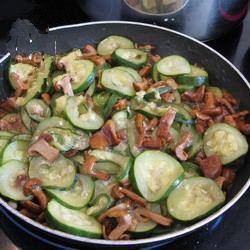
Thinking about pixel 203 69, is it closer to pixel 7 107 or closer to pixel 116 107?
pixel 116 107

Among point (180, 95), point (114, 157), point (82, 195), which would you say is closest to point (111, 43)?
point (180, 95)

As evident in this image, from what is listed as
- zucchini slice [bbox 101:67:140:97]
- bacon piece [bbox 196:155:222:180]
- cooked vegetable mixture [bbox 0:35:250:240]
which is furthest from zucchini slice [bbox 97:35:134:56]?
bacon piece [bbox 196:155:222:180]

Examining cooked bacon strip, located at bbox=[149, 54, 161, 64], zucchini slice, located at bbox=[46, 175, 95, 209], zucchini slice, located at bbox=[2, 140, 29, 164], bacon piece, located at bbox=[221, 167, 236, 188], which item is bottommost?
zucchini slice, located at bbox=[46, 175, 95, 209]

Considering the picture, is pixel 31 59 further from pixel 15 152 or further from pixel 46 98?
pixel 15 152

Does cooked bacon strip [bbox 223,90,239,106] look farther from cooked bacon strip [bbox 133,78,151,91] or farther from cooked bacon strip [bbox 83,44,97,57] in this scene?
cooked bacon strip [bbox 83,44,97,57]

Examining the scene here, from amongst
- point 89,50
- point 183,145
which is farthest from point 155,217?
point 89,50

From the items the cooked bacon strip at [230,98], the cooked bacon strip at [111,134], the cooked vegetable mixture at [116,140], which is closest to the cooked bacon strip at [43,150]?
the cooked vegetable mixture at [116,140]

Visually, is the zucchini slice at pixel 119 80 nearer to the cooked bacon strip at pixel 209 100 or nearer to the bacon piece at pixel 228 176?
the cooked bacon strip at pixel 209 100
